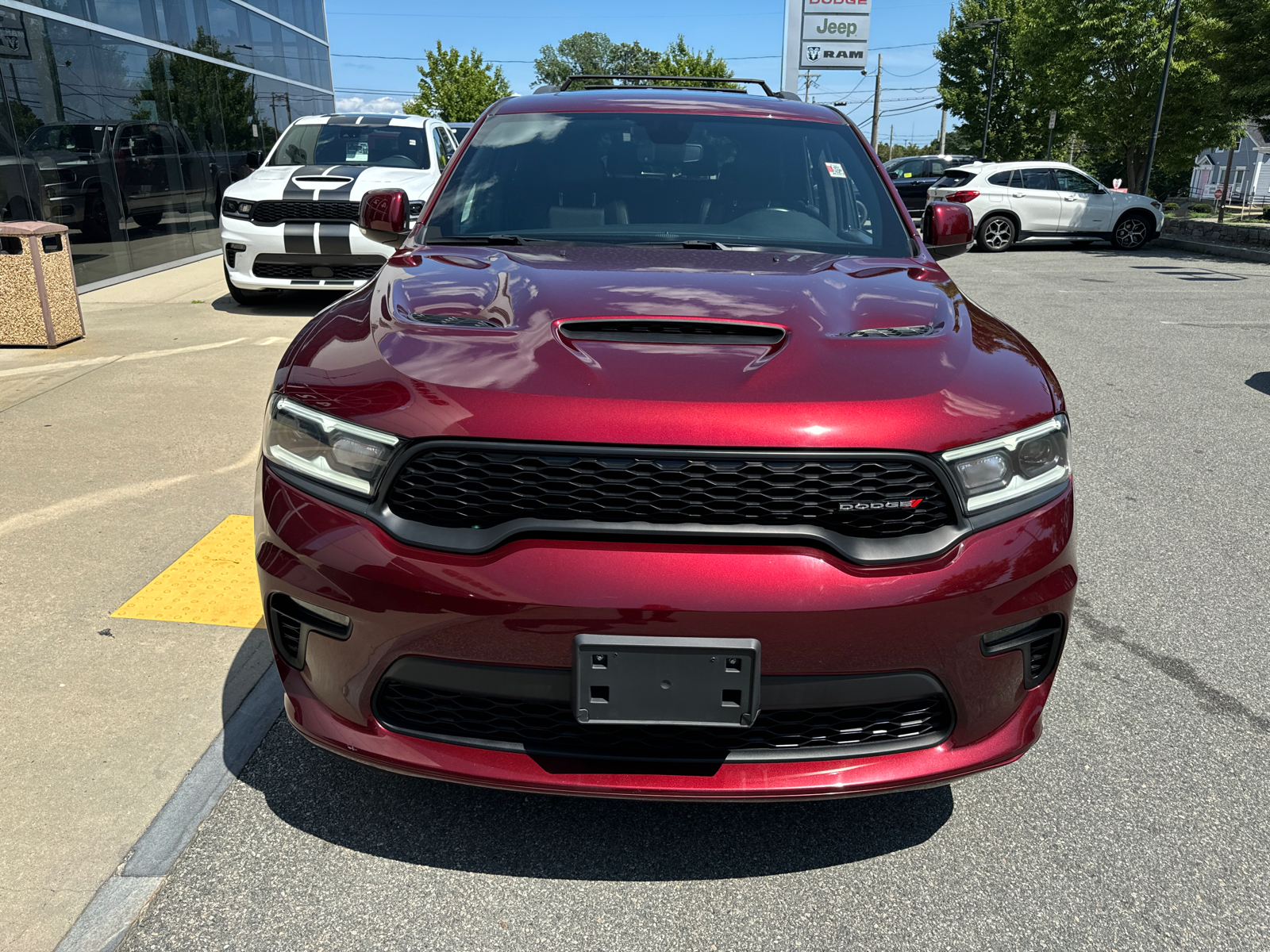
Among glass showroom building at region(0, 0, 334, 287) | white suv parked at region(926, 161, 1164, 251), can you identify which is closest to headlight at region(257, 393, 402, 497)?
glass showroom building at region(0, 0, 334, 287)

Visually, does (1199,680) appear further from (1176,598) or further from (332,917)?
(332,917)

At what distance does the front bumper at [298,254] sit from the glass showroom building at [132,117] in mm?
2261

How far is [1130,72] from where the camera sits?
29.4 metres

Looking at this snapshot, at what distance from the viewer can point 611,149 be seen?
3480 mm

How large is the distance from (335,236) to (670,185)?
21.3 ft

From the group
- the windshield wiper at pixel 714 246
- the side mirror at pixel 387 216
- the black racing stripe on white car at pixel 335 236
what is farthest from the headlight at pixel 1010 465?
the black racing stripe on white car at pixel 335 236

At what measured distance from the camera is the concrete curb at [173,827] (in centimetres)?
208

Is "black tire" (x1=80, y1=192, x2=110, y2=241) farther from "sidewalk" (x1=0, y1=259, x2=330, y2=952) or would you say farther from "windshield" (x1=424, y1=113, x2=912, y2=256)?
"windshield" (x1=424, y1=113, x2=912, y2=256)

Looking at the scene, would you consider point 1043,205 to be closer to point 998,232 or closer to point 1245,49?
point 998,232

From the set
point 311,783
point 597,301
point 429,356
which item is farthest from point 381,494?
point 311,783

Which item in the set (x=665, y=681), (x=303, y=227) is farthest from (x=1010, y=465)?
(x=303, y=227)

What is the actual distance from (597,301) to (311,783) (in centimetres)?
143

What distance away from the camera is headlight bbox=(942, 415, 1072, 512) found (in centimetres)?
201

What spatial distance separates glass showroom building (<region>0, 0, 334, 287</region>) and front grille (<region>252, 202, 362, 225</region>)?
2.32 m
